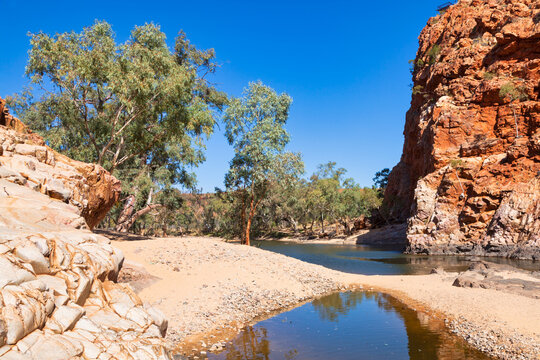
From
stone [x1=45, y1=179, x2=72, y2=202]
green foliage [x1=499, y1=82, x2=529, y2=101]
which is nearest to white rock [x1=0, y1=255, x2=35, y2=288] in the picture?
stone [x1=45, y1=179, x2=72, y2=202]

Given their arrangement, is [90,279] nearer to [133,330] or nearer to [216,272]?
[133,330]

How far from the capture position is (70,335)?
5.08 metres

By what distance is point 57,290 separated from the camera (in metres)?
5.51

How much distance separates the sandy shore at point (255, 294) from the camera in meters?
10.4

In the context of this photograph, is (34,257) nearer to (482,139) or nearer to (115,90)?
(115,90)

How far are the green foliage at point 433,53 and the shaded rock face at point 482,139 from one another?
0.73 ft

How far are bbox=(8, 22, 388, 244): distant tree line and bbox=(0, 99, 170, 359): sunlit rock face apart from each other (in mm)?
10523

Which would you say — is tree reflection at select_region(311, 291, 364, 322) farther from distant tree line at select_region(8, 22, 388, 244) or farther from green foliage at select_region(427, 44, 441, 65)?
green foliage at select_region(427, 44, 441, 65)

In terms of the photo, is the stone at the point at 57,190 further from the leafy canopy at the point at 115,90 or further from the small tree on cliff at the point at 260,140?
the small tree on cliff at the point at 260,140

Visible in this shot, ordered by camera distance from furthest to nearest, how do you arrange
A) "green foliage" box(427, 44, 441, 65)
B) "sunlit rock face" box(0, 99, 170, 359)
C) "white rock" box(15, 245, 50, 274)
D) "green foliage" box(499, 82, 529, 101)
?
"green foliage" box(427, 44, 441, 65)
"green foliage" box(499, 82, 529, 101)
"white rock" box(15, 245, 50, 274)
"sunlit rock face" box(0, 99, 170, 359)

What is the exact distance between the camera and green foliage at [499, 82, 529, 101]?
44094mm

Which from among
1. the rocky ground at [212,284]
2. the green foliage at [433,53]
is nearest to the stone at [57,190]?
the rocky ground at [212,284]

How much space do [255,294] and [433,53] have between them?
63.2m

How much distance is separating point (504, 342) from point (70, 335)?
36.4 feet
